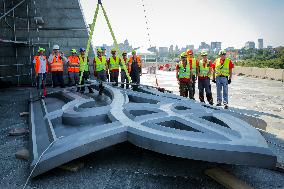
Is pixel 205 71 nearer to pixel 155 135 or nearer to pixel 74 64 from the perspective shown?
pixel 74 64

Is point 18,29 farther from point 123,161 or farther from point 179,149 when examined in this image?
point 179,149

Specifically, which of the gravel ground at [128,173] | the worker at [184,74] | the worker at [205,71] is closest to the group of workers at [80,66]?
the worker at [184,74]

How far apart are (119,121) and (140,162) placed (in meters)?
0.70

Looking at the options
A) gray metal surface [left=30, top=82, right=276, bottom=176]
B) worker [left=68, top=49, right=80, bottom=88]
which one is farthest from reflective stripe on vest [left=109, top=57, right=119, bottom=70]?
gray metal surface [left=30, top=82, right=276, bottom=176]

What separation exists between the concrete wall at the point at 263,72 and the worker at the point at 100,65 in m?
16.0

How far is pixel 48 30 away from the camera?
13.9m

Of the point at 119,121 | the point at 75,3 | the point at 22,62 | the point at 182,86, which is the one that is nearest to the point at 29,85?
the point at 22,62

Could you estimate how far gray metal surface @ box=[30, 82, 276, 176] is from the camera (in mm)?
3240

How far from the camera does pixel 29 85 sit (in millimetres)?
14039

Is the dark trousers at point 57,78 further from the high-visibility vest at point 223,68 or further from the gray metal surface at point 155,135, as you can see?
the gray metal surface at point 155,135

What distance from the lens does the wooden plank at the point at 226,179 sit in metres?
3.24

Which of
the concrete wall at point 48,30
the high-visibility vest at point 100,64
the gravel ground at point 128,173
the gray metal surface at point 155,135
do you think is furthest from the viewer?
the concrete wall at point 48,30

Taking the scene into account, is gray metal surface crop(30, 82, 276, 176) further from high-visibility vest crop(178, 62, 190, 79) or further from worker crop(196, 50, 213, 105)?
worker crop(196, 50, 213, 105)

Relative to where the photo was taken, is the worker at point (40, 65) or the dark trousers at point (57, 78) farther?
the dark trousers at point (57, 78)
